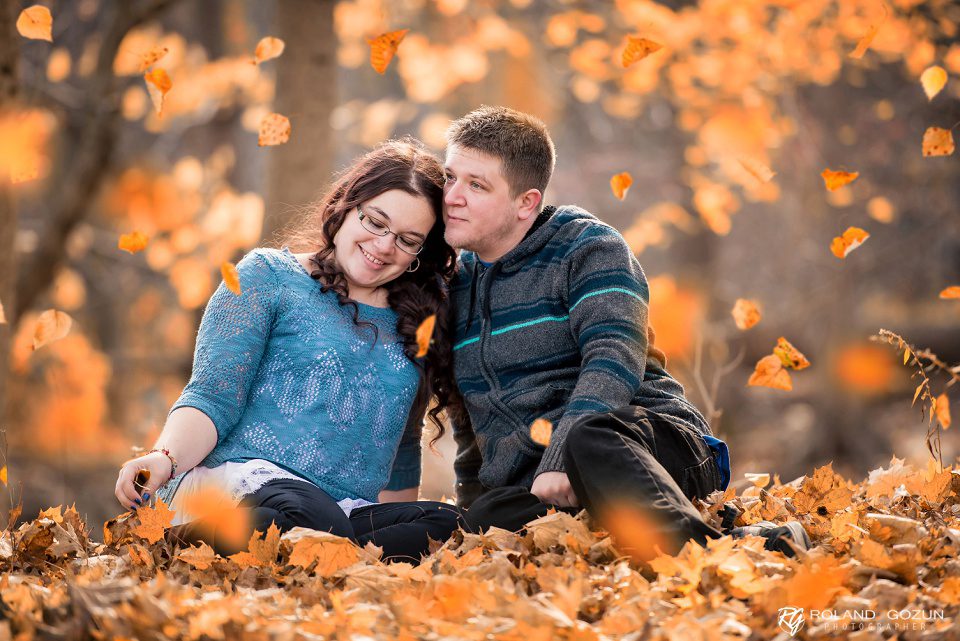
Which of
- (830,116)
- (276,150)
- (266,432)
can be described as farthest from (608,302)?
(830,116)

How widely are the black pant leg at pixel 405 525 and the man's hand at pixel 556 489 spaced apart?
0.30 m

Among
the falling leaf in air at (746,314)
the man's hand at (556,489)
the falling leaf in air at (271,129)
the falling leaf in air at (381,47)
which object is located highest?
the falling leaf in air at (381,47)

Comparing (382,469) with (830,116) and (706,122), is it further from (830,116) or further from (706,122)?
(830,116)

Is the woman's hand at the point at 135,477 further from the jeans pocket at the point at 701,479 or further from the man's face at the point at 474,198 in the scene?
the jeans pocket at the point at 701,479

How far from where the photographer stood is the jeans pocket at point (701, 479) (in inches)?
96.4

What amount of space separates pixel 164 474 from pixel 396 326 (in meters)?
0.86

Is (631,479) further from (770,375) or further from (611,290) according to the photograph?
(770,375)

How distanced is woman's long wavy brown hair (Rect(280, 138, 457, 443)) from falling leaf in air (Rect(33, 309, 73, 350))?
2.72 ft

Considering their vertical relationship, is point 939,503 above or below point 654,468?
below

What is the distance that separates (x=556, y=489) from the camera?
232cm

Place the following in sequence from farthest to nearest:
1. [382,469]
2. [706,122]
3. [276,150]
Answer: [706,122], [276,150], [382,469]

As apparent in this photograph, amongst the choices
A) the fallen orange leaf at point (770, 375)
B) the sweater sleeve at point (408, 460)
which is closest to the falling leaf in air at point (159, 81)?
the sweater sleeve at point (408, 460)

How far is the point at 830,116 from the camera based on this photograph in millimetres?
7582

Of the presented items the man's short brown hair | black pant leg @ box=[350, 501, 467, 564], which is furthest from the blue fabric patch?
the man's short brown hair
